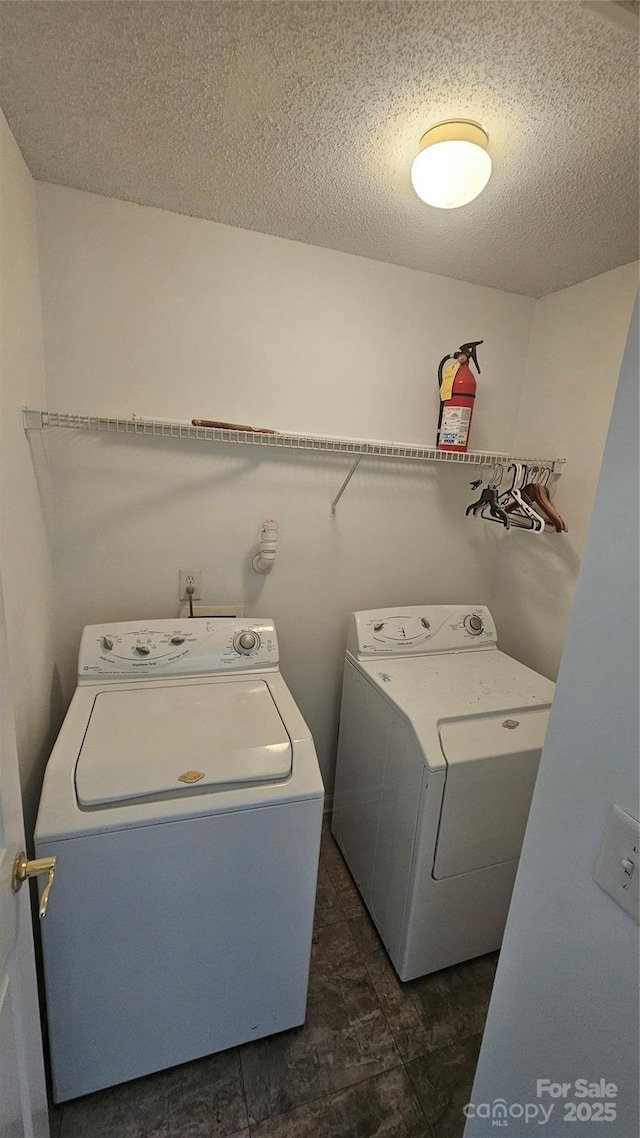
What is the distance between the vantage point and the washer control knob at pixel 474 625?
1996mm

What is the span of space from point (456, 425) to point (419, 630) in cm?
85

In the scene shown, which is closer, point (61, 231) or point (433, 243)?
point (61, 231)

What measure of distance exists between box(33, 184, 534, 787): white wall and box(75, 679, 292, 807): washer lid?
1.64 ft

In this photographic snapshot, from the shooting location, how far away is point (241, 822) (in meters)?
1.10

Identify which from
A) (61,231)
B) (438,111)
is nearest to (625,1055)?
(438,111)

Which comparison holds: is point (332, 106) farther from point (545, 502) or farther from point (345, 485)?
point (545, 502)

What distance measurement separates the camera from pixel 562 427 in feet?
6.31

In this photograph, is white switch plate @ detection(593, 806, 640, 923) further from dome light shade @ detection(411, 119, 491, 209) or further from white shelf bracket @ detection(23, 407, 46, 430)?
white shelf bracket @ detection(23, 407, 46, 430)

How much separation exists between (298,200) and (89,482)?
1156 mm

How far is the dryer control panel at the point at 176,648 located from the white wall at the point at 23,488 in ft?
0.52

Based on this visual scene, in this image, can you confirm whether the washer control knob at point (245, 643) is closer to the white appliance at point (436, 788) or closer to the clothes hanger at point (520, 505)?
the white appliance at point (436, 788)

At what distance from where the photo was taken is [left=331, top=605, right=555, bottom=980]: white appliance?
4.45ft

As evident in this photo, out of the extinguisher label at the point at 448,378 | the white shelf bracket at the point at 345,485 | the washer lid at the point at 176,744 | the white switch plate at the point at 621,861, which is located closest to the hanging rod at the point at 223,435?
the white shelf bracket at the point at 345,485

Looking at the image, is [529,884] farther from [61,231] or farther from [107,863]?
[61,231]
